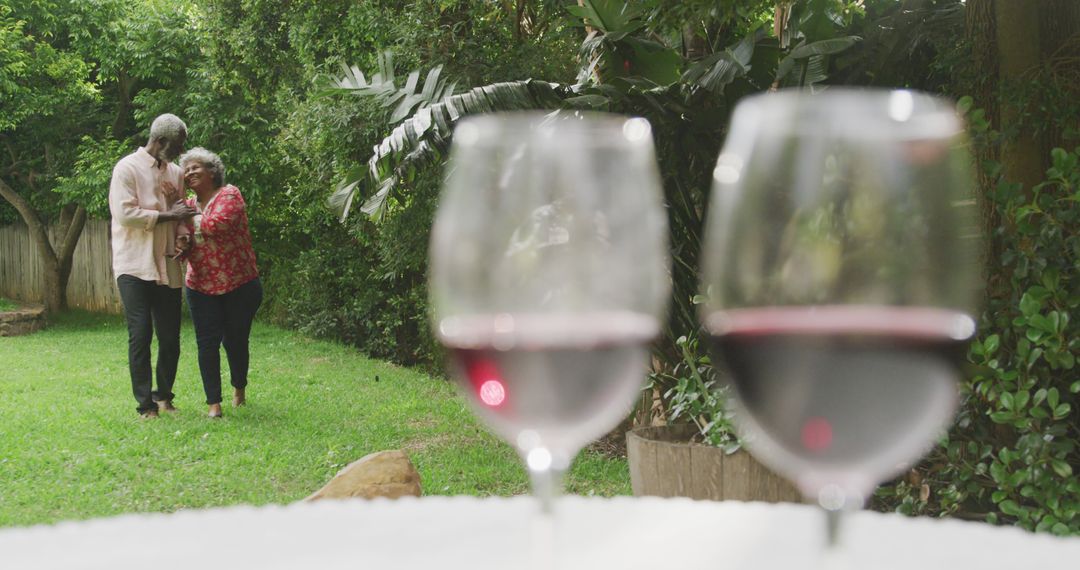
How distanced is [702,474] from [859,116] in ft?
8.71

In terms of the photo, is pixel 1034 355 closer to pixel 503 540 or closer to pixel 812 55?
pixel 812 55

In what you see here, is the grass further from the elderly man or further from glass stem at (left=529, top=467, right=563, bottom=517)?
glass stem at (left=529, top=467, right=563, bottom=517)

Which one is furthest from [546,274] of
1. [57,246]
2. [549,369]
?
[57,246]

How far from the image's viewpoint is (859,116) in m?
0.45

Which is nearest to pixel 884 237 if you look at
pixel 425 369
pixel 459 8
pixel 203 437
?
pixel 203 437

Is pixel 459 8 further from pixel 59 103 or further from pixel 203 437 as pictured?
pixel 59 103

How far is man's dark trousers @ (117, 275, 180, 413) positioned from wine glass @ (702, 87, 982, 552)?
491cm

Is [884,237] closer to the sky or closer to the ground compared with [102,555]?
closer to the sky

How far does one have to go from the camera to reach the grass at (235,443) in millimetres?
4406

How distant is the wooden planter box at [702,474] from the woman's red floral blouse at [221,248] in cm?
282

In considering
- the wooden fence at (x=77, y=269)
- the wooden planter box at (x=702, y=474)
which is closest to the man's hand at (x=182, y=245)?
the wooden planter box at (x=702, y=474)

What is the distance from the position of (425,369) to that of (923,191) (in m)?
8.26

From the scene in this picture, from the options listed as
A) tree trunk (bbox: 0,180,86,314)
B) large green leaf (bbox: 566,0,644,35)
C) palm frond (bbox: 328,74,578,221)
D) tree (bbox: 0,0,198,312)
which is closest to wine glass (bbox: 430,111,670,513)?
palm frond (bbox: 328,74,578,221)

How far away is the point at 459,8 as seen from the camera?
20.0ft
